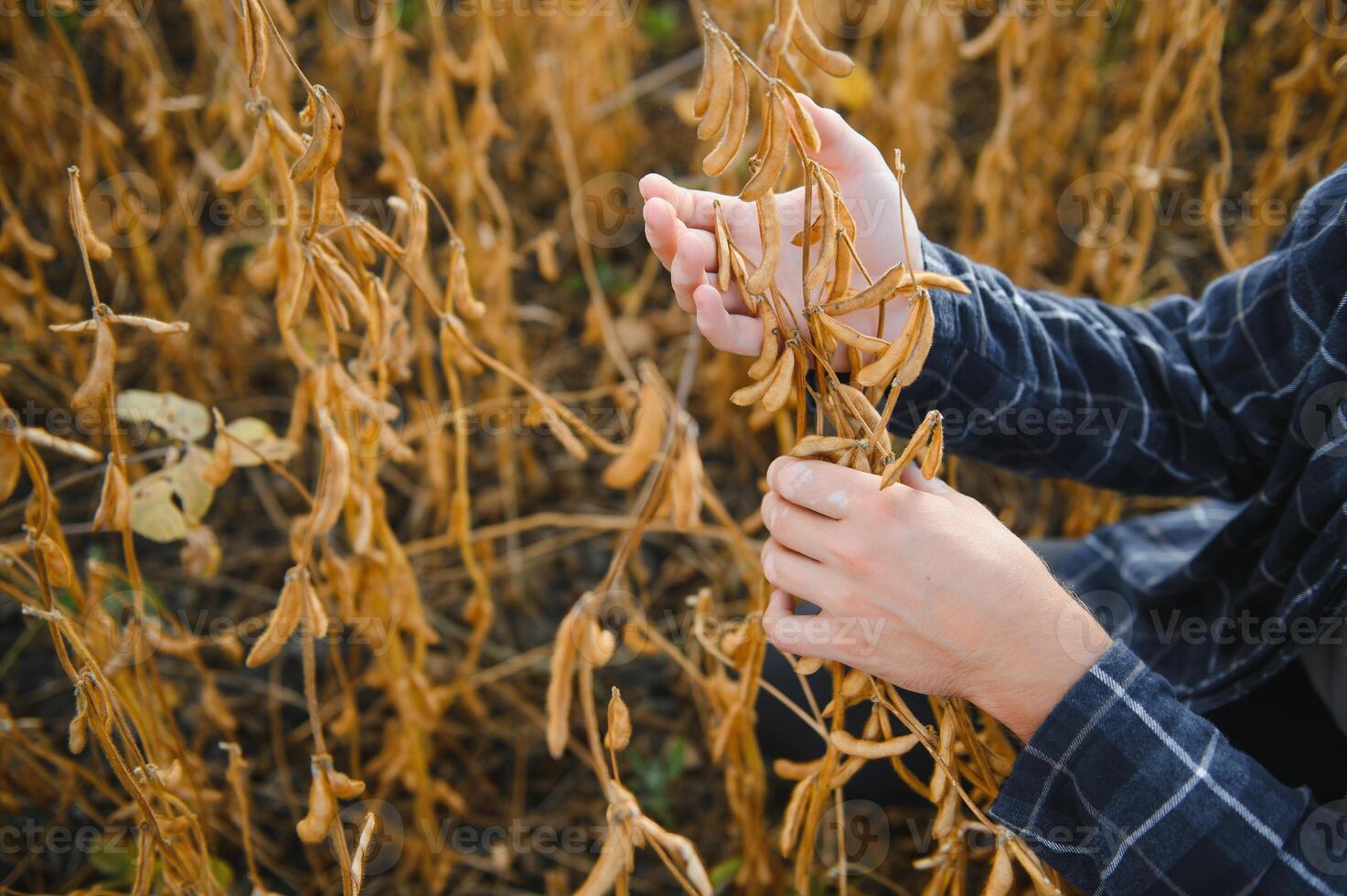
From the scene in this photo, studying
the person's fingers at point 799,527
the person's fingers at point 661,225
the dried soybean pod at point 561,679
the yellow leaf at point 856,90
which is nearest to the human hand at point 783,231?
the person's fingers at point 661,225

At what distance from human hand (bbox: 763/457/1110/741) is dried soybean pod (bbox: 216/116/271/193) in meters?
→ 0.38

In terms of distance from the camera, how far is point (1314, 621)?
2.06ft

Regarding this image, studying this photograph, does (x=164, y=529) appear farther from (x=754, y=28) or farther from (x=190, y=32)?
(x=190, y=32)

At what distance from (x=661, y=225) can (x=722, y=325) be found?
70 millimetres

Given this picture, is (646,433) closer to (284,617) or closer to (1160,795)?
(284,617)

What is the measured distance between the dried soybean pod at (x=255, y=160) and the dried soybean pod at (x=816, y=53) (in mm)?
337

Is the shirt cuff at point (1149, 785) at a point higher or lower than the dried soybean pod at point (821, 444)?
lower

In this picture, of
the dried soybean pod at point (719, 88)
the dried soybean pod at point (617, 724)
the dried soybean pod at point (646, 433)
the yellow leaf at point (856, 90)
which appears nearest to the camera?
the dried soybean pod at point (719, 88)

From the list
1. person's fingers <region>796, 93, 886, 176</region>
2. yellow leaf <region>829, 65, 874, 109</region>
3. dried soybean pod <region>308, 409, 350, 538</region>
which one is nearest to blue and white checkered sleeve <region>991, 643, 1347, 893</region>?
person's fingers <region>796, 93, 886, 176</region>

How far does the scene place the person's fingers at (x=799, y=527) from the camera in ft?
1.78

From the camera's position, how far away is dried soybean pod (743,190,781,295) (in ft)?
1.51

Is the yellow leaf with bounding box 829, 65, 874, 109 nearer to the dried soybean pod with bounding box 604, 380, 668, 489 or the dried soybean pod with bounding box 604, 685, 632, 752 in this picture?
the dried soybean pod with bounding box 604, 380, 668, 489

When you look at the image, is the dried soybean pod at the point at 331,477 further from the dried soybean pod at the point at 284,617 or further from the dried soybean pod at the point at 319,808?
the dried soybean pod at the point at 319,808

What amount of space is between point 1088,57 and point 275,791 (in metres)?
1.42
